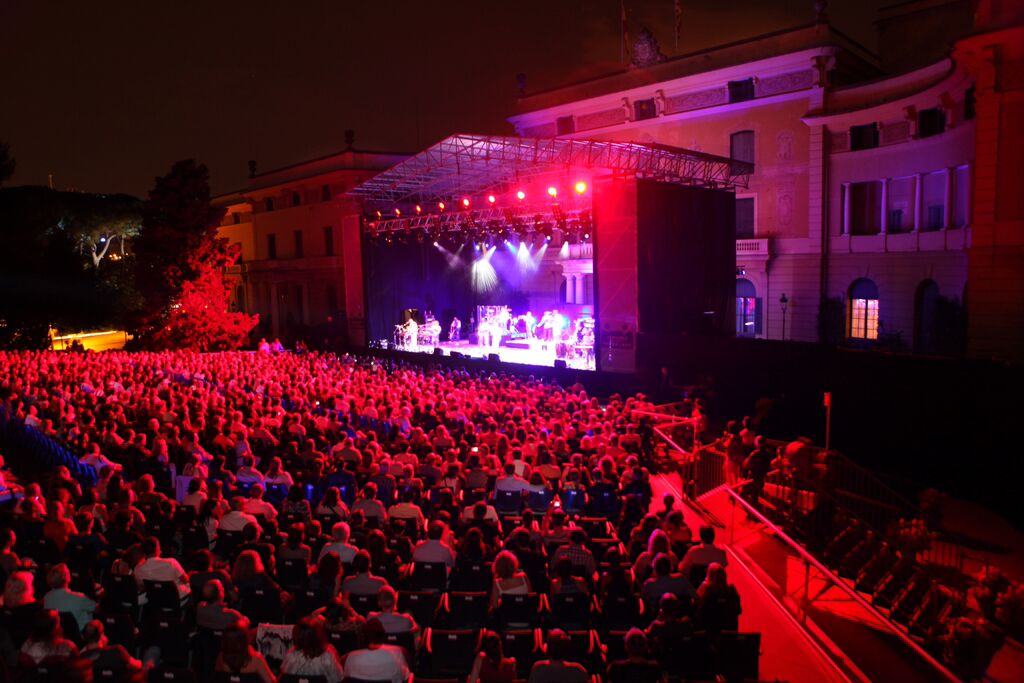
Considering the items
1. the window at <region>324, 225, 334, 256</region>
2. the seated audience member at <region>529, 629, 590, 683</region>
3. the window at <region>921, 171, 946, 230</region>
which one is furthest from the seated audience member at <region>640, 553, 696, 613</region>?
the window at <region>324, 225, 334, 256</region>

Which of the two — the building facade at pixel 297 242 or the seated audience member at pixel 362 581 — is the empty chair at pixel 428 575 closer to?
the seated audience member at pixel 362 581

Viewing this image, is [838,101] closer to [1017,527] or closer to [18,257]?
[1017,527]

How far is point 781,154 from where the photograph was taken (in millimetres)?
28344

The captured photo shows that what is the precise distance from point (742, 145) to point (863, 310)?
8056 mm

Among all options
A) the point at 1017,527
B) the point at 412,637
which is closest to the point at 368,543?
the point at 412,637

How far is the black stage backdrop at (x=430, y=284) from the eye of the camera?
32031mm

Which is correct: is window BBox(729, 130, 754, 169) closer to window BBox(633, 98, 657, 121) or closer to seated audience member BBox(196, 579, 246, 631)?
window BBox(633, 98, 657, 121)

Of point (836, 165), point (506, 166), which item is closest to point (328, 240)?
point (506, 166)

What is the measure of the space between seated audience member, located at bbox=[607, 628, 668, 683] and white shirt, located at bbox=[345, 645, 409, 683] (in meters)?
1.52

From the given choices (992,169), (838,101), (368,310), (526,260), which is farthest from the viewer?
(526,260)

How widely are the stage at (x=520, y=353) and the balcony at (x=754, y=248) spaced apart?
894 cm

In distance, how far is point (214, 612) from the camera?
5879mm

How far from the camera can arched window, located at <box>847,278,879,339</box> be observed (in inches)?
1033

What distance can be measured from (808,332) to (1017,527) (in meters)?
16.7
